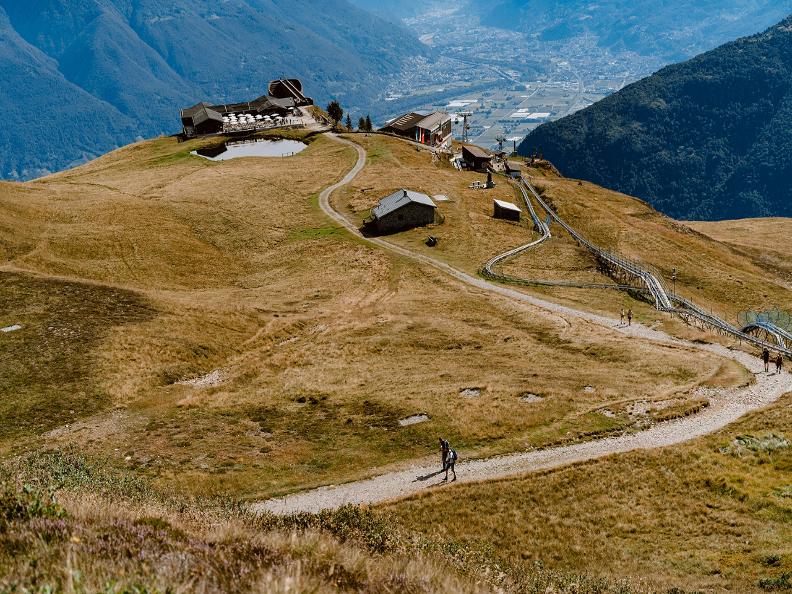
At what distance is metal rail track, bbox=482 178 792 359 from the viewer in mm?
59822

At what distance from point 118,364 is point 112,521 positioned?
36.2 meters

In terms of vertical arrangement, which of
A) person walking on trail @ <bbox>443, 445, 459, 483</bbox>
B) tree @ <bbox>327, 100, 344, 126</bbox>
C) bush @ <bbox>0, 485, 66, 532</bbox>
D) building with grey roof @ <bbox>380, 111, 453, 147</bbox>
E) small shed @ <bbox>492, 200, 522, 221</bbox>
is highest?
tree @ <bbox>327, 100, 344, 126</bbox>

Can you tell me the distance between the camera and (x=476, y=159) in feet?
491

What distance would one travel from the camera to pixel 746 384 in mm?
45406

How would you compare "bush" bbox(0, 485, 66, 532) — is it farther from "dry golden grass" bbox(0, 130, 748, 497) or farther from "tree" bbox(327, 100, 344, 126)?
"tree" bbox(327, 100, 344, 126)

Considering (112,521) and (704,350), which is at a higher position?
(112,521)

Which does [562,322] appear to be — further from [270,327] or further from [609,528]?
[609,528]

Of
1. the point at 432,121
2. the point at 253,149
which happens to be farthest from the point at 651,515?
the point at 432,121

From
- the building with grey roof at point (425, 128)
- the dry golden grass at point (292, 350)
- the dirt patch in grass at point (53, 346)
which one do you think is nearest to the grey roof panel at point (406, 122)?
the building with grey roof at point (425, 128)

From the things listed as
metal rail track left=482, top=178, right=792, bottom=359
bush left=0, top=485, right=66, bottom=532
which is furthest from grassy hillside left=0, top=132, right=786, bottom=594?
metal rail track left=482, top=178, right=792, bottom=359

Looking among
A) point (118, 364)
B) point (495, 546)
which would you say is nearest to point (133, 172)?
point (118, 364)

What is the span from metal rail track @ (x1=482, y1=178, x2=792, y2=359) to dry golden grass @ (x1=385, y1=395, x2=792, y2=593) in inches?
1018

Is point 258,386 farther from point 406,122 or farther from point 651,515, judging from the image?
point 406,122

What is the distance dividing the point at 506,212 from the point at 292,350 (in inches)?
2329
